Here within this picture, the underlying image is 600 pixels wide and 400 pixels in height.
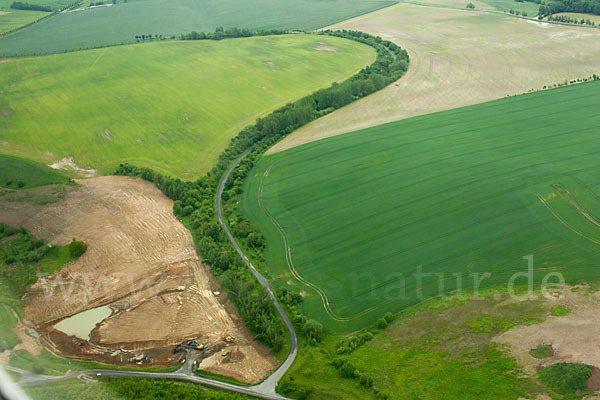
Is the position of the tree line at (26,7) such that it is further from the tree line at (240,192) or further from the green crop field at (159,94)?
the tree line at (240,192)

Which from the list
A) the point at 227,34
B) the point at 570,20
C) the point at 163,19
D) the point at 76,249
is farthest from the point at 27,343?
the point at 570,20

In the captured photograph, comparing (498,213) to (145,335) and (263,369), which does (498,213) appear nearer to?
(263,369)

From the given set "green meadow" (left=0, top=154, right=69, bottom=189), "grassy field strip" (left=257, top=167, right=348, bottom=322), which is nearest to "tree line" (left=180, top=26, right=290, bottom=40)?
"green meadow" (left=0, top=154, right=69, bottom=189)

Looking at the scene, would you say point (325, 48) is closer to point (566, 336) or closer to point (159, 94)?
point (159, 94)

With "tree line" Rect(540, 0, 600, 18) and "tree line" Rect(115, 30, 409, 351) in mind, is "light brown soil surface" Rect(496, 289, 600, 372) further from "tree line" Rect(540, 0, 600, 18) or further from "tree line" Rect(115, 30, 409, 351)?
"tree line" Rect(540, 0, 600, 18)

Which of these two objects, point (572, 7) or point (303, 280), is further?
point (572, 7)

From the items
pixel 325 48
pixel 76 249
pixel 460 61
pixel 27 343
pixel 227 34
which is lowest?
pixel 27 343
